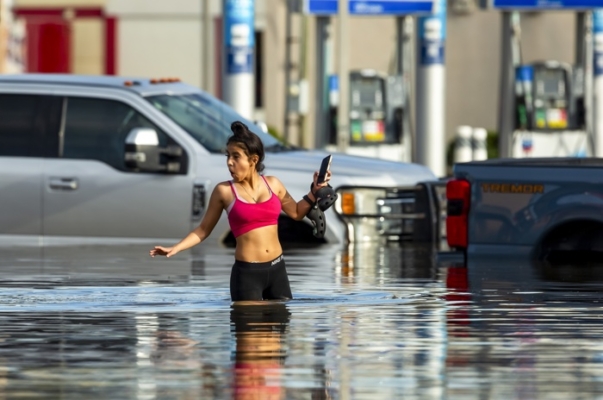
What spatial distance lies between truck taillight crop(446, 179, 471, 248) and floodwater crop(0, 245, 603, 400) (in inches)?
11.4

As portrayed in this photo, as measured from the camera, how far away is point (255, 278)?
10844 mm

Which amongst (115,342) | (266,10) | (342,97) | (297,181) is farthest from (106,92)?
(266,10)

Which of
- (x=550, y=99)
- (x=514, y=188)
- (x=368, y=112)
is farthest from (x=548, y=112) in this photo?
(x=514, y=188)

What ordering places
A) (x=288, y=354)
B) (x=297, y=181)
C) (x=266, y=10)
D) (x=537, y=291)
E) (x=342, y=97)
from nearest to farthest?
(x=288, y=354), (x=537, y=291), (x=297, y=181), (x=342, y=97), (x=266, y=10)

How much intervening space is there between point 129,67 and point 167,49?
33.1 inches

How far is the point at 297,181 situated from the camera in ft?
49.1

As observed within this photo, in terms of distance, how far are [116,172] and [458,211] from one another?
3167 mm

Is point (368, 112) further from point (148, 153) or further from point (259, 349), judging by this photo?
point (259, 349)

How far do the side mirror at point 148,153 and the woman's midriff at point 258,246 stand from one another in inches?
156

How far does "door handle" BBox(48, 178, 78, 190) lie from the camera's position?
1504cm

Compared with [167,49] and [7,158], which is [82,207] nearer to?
[7,158]

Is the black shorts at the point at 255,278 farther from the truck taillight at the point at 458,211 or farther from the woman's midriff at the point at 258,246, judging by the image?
the truck taillight at the point at 458,211

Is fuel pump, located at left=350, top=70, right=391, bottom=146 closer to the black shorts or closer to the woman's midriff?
the black shorts

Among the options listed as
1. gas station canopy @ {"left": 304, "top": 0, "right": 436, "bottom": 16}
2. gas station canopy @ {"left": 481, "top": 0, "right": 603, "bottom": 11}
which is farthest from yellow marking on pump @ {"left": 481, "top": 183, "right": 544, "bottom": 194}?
gas station canopy @ {"left": 481, "top": 0, "right": 603, "bottom": 11}
